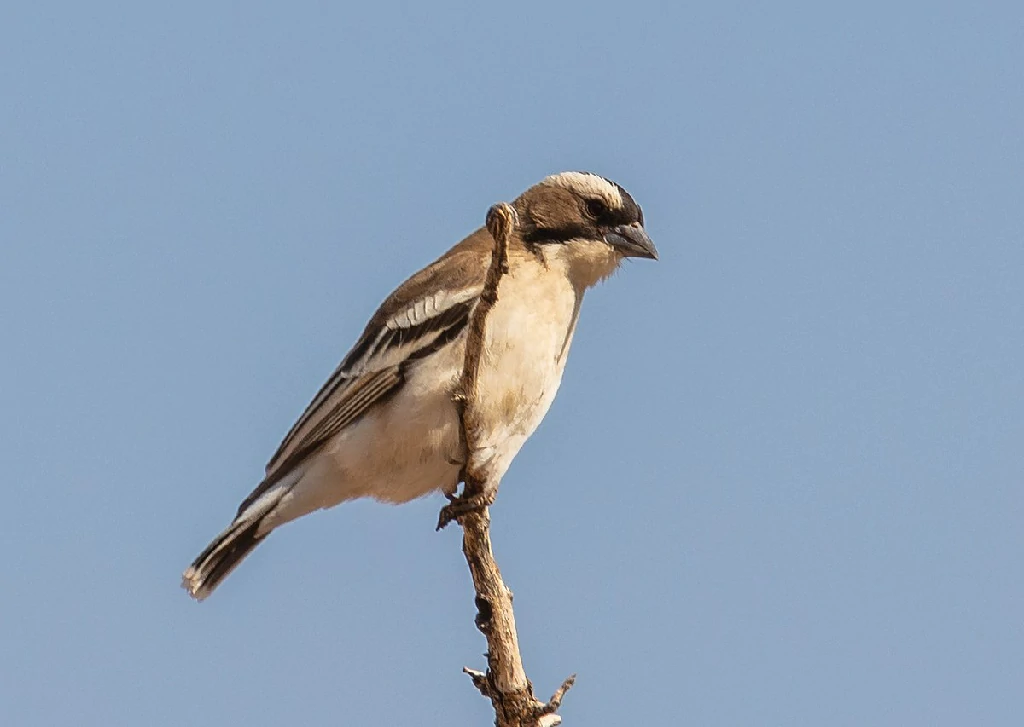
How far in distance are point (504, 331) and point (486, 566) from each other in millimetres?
1347

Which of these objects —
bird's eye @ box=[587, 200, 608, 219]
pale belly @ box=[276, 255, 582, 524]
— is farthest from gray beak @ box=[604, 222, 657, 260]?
pale belly @ box=[276, 255, 582, 524]

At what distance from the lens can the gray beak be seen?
27.1 feet

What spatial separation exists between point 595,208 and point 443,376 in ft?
5.23

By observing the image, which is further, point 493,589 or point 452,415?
point 452,415

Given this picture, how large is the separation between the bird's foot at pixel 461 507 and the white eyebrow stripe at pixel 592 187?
219 centimetres

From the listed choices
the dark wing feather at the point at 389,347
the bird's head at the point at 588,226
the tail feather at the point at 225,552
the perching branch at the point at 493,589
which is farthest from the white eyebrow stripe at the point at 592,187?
the tail feather at the point at 225,552

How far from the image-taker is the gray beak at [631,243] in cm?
825

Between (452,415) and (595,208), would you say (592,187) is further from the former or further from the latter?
(452,415)

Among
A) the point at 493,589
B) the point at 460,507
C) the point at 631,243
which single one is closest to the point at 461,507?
the point at 460,507

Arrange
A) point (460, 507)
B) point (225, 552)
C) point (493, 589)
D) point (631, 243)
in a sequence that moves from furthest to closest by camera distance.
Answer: point (631, 243)
point (225, 552)
point (460, 507)
point (493, 589)

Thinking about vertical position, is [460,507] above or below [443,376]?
below

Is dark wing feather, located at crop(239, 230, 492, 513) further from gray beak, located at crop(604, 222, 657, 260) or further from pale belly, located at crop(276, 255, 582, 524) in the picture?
gray beak, located at crop(604, 222, 657, 260)

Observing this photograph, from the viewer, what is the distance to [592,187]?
27.5ft

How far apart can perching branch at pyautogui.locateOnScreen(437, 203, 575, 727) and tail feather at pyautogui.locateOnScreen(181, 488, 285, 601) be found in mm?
1449
